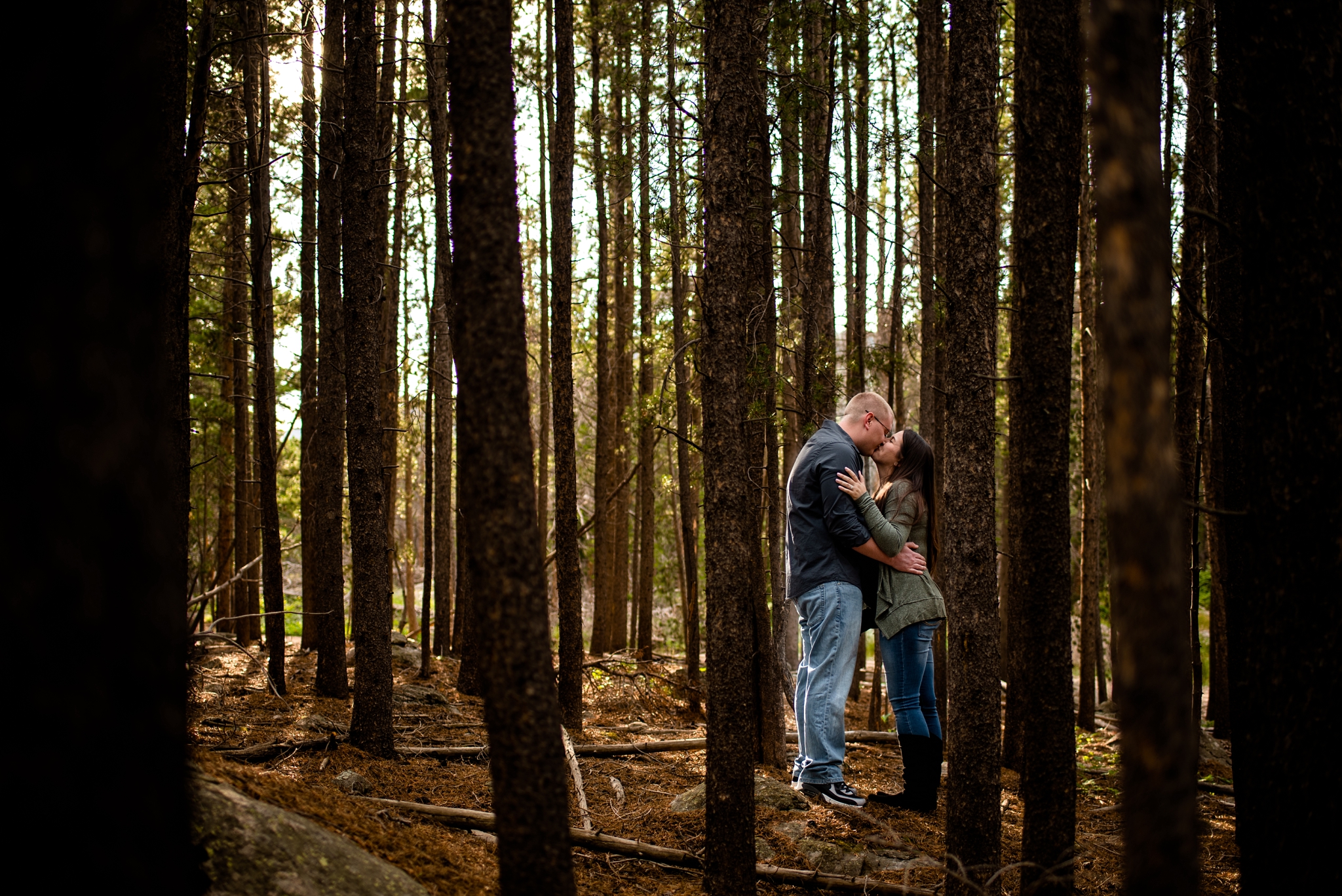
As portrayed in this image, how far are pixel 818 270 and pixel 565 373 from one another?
2.52 meters

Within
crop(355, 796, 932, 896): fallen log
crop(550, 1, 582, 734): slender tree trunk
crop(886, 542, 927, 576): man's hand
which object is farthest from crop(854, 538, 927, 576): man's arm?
crop(550, 1, 582, 734): slender tree trunk

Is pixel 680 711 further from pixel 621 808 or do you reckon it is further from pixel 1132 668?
pixel 1132 668

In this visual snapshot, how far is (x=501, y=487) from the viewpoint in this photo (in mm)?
2590

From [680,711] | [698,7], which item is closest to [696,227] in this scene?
[698,7]

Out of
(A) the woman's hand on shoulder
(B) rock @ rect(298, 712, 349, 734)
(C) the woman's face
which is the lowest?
(B) rock @ rect(298, 712, 349, 734)

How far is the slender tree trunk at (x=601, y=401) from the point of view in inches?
459

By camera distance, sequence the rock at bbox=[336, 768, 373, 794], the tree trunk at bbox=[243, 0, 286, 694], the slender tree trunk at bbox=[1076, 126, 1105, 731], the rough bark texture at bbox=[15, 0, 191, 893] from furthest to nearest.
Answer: the slender tree trunk at bbox=[1076, 126, 1105, 731] < the tree trunk at bbox=[243, 0, 286, 694] < the rock at bbox=[336, 768, 373, 794] < the rough bark texture at bbox=[15, 0, 191, 893]

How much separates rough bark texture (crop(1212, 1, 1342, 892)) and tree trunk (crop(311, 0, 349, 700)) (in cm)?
727

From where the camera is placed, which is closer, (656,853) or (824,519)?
(656,853)

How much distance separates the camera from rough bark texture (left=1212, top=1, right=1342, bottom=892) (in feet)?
9.82

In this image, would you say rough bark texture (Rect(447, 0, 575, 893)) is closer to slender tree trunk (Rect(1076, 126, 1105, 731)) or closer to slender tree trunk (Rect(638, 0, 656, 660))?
slender tree trunk (Rect(638, 0, 656, 660))

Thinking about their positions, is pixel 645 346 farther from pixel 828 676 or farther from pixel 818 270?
pixel 828 676

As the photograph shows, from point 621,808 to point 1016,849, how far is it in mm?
2595

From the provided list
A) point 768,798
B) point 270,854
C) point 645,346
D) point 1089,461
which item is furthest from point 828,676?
point 645,346
